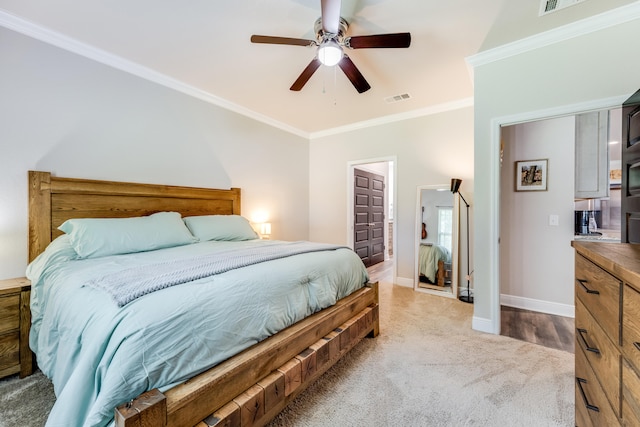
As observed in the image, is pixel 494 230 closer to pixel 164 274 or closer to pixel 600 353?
pixel 600 353

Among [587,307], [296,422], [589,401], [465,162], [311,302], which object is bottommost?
[296,422]

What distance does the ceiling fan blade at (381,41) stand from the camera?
185 cm

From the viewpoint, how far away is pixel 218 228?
3.00m

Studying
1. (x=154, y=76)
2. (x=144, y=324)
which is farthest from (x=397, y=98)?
(x=144, y=324)

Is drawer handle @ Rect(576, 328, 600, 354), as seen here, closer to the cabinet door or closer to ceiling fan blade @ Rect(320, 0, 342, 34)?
ceiling fan blade @ Rect(320, 0, 342, 34)

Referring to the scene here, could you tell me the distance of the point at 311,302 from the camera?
5.75 feet

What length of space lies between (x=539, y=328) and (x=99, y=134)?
4671 millimetres

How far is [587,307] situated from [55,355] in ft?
8.17

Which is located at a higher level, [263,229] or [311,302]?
[263,229]

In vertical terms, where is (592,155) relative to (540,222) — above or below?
above

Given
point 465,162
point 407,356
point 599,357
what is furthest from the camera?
point 465,162

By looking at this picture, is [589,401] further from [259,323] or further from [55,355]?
[55,355]

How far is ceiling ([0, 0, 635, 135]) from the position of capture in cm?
200

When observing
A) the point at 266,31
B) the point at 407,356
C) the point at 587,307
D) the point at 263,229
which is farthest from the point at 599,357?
the point at 263,229
